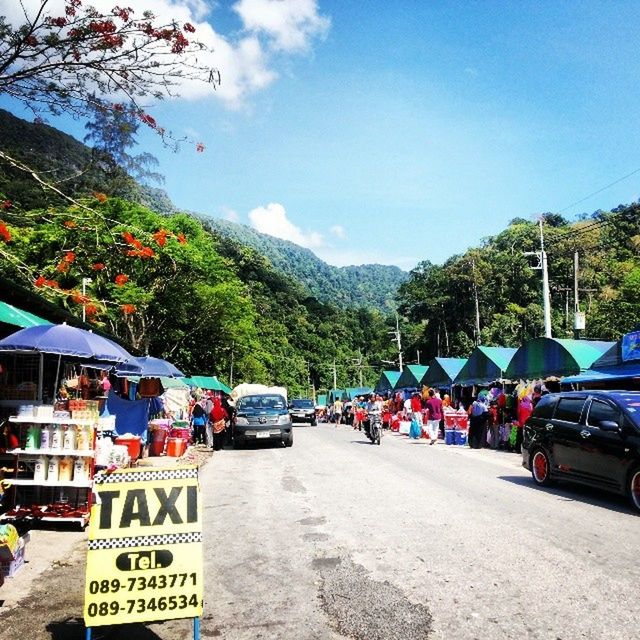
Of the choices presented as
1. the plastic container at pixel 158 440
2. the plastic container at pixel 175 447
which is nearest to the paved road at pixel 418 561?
the plastic container at pixel 175 447

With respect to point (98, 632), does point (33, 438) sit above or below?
above

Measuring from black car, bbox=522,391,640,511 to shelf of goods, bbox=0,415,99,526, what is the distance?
7714 millimetres

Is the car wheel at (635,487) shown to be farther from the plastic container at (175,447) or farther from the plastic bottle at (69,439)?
the plastic container at (175,447)

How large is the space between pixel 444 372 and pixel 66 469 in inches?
1136

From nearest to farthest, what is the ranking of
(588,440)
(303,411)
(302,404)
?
(588,440) < (303,411) < (302,404)

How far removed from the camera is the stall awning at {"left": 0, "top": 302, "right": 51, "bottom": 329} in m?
A: 8.52

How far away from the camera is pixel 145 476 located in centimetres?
444

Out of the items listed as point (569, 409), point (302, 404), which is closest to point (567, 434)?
point (569, 409)

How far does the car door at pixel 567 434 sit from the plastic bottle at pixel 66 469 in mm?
7996

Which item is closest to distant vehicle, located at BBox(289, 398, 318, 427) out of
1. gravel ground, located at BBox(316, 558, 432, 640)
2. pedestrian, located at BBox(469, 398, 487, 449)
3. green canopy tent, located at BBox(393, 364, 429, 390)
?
green canopy tent, located at BBox(393, 364, 429, 390)

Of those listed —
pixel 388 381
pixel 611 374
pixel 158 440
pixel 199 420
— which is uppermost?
pixel 388 381

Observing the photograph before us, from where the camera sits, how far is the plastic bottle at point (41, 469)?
8031 millimetres

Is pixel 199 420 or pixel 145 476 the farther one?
pixel 199 420

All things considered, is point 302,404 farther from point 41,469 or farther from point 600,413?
point 41,469
